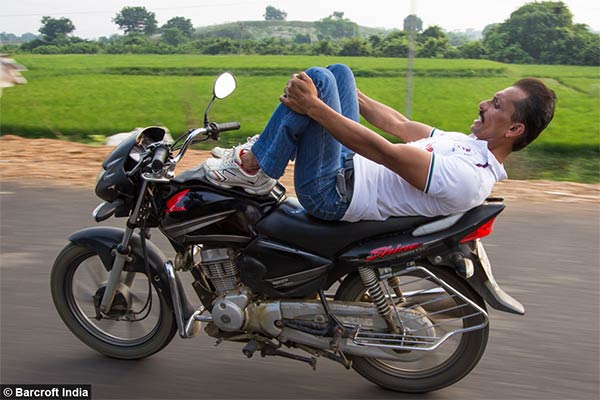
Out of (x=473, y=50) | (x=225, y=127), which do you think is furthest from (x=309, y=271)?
(x=473, y=50)

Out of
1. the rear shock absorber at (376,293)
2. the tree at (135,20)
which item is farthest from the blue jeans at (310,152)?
the tree at (135,20)

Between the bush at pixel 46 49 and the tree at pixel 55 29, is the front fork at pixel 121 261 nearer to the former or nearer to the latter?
the tree at pixel 55 29

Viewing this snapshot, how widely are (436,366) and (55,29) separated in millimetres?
14807

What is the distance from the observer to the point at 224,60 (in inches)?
724

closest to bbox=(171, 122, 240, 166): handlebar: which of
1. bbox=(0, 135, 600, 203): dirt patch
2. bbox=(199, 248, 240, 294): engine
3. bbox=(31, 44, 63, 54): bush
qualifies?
bbox=(199, 248, 240, 294): engine

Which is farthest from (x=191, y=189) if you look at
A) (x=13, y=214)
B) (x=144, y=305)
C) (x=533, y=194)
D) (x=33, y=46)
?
(x=33, y=46)

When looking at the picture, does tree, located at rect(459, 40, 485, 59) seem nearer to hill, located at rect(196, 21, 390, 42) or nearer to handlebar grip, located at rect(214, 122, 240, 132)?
hill, located at rect(196, 21, 390, 42)

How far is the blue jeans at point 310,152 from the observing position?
3000 millimetres

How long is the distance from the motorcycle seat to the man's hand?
1.62 ft

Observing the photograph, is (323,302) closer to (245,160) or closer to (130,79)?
(245,160)

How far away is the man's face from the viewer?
9.87 feet

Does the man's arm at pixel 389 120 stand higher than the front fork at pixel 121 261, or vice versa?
the man's arm at pixel 389 120

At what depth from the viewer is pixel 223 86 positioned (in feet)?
10.5

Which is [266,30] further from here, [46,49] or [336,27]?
[46,49]
